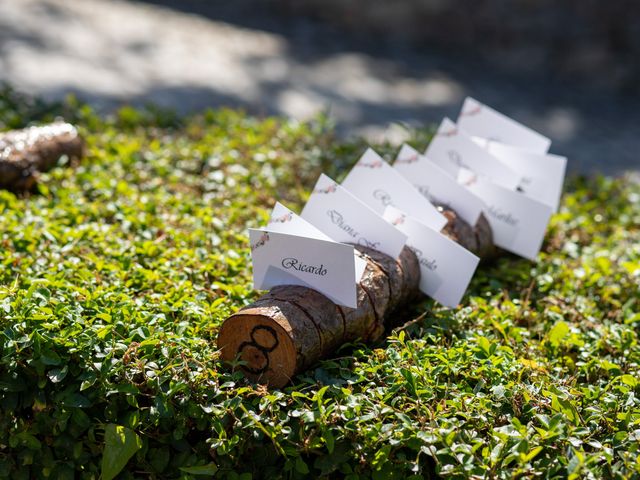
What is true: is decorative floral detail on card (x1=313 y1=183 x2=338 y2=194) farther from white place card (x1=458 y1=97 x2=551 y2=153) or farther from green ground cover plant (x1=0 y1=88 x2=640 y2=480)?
white place card (x1=458 y1=97 x2=551 y2=153)

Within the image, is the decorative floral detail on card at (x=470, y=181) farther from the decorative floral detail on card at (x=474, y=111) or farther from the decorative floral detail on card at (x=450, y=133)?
the decorative floral detail on card at (x=474, y=111)

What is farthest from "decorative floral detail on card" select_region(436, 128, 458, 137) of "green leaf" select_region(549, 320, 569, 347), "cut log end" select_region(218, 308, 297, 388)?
"cut log end" select_region(218, 308, 297, 388)

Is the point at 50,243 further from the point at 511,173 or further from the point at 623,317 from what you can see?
the point at 623,317

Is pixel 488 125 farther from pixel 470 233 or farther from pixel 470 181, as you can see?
pixel 470 233

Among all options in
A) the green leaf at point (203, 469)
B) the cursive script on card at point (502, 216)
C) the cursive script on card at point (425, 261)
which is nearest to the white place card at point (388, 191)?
the cursive script on card at point (425, 261)

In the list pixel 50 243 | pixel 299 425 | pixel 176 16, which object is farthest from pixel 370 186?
pixel 176 16

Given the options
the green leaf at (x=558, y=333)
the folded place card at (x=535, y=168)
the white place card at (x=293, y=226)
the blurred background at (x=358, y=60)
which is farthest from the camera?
the blurred background at (x=358, y=60)
